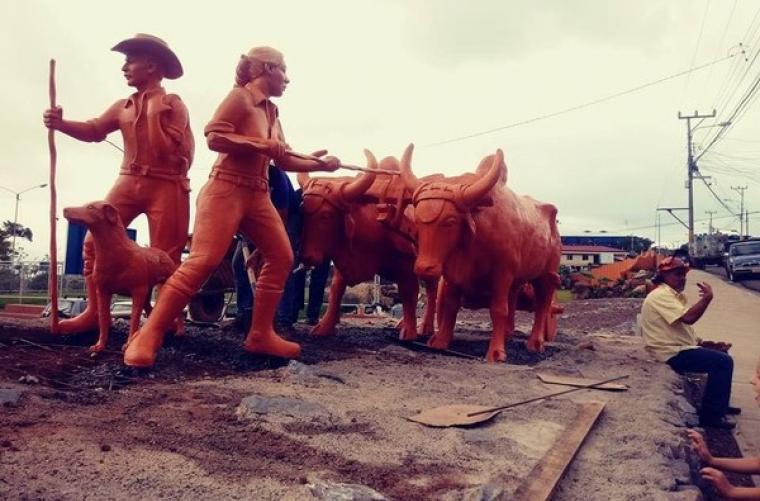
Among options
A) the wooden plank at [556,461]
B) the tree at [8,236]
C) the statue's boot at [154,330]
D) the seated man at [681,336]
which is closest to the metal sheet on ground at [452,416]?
the wooden plank at [556,461]

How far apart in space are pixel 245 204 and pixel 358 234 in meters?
2.06

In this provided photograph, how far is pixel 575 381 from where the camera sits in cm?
552

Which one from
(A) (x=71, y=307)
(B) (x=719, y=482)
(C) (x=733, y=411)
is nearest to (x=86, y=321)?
(B) (x=719, y=482)

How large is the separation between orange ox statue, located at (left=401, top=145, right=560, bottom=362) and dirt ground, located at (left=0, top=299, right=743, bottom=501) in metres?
0.91

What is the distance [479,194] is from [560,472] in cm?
330

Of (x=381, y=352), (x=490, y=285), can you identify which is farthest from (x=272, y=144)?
(x=490, y=285)

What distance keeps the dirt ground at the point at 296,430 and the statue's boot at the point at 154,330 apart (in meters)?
0.11

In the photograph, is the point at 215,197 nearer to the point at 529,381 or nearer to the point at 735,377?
the point at 529,381

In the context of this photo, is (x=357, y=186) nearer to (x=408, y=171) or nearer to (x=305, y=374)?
(x=408, y=171)

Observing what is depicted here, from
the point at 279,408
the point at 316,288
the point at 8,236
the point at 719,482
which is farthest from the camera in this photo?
the point at 8,236

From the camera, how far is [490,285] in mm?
6859

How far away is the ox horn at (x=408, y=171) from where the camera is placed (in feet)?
22.3

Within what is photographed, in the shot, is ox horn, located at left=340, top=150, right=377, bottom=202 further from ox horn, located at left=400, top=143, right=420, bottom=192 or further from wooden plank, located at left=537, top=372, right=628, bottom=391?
wooden plank, located at left=537, top=372, right=628, bottom=391

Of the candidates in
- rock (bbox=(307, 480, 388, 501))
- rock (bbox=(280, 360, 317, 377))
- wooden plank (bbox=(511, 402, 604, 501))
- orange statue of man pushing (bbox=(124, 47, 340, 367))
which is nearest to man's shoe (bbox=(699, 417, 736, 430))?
wooden plank (bbox=(511, 402, 604, 501))
